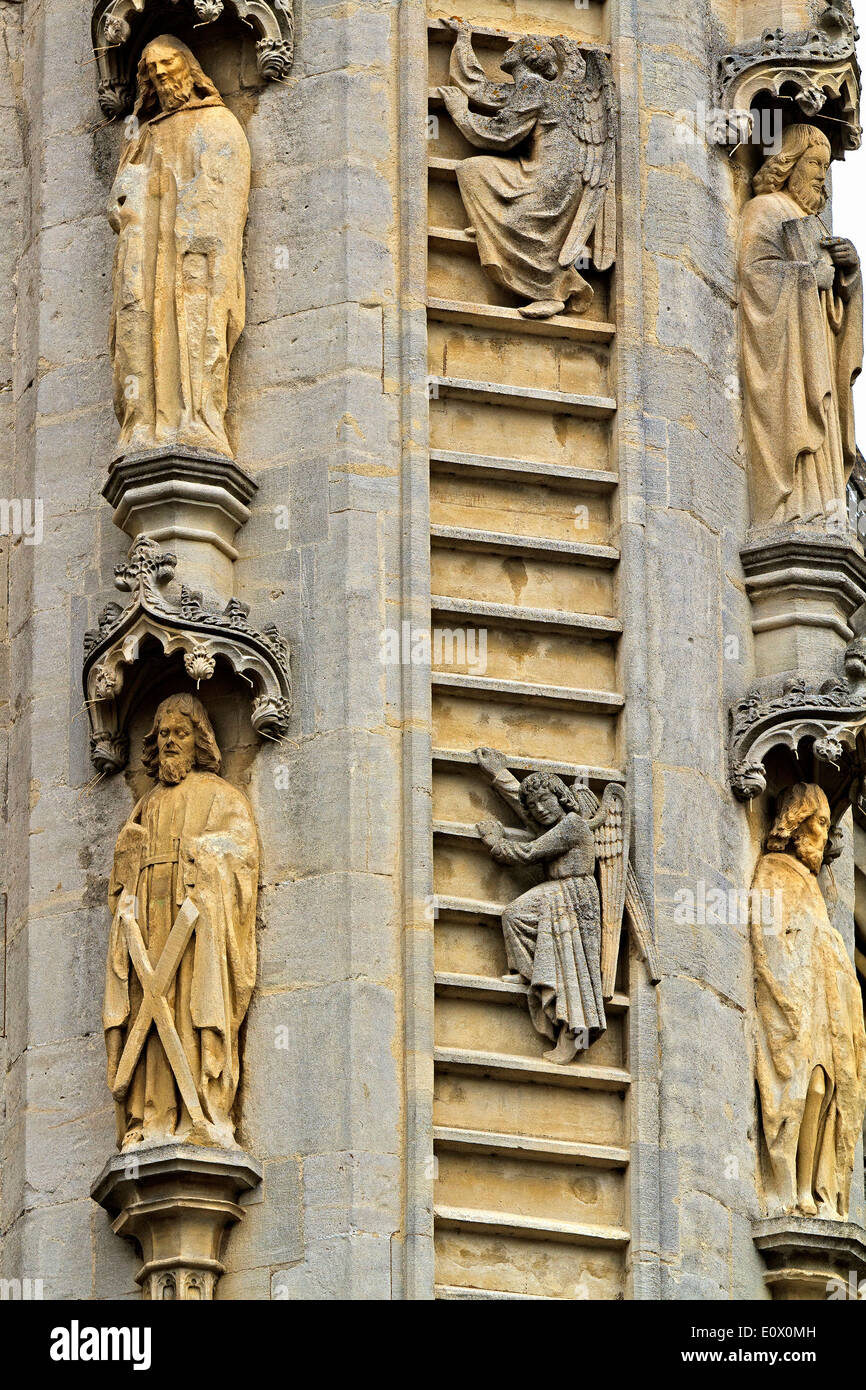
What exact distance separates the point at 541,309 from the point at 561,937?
307cm

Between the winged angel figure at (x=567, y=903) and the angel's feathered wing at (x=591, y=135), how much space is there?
103 inches

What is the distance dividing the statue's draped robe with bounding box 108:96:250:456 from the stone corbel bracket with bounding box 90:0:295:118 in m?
0.38

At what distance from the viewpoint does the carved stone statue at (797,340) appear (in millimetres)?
20969

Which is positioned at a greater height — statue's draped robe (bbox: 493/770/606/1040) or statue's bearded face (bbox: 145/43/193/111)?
statue's bearded face (bbox: 145/43/193/111)

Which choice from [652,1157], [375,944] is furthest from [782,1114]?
[375,944]

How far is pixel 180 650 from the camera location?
1975 cm

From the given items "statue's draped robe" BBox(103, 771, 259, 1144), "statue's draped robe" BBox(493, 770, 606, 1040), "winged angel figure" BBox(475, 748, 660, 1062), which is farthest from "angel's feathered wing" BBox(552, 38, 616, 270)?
"statue's draped robe" BBox(103, 771, 259, 1144)

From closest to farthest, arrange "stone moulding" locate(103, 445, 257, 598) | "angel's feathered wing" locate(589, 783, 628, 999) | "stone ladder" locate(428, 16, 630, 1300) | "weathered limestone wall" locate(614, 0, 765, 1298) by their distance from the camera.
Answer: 1. "stone ladder" locate(428, 16, 630, 1300)
2. "weathered limestone wall" locate(614, 0, 765, 1298)
3. "angel's feathered wing" locate(589, 783, 628, 999)
4. "stone moulding" locate(103, 445, 257, 598)

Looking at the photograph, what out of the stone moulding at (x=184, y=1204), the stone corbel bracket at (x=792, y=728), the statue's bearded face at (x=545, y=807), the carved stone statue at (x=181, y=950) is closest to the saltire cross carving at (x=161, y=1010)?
the carved stone statue at (x=181, y=950)

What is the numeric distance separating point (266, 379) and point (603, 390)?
1.59 m

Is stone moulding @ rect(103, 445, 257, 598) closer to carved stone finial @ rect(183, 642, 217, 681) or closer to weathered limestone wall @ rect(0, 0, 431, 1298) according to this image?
weathered limestone wall @ rect(0, 0, 431, 1298)

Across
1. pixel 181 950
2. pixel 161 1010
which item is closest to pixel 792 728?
pixel 181 950

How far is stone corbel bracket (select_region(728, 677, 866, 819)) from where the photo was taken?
2034 cm
